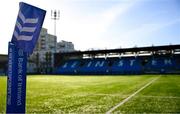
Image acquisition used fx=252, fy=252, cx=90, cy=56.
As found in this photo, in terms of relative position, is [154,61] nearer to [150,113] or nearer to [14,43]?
[150,113]

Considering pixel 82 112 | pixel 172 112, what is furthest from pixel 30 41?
pixel 172 112

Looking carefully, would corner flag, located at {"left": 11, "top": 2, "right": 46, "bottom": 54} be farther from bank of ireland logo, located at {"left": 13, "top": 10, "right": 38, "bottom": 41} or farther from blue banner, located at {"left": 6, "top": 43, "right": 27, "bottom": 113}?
blue banner, located at {"left": 6, "top": 43, "right": 27, "bottom": 113}

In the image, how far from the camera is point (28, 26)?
544 centimetres

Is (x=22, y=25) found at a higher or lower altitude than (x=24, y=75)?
higher

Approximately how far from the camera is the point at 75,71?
73.0m

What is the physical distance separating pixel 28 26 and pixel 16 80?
118 cm

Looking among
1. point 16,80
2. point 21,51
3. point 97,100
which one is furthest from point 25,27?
point 97,100

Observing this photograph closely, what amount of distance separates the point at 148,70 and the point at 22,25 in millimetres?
62116

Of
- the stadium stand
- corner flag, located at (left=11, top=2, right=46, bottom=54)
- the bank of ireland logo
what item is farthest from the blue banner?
the stadium stand

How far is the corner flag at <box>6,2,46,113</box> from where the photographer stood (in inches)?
208

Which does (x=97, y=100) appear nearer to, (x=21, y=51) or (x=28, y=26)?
(x=21, y=51)

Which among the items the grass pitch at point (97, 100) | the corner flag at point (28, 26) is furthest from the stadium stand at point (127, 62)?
the corner flag at point (28, 26)

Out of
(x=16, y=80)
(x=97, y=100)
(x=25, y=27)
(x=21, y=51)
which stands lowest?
(x=97, y=100)

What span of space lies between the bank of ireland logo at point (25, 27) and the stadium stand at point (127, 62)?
199ft
